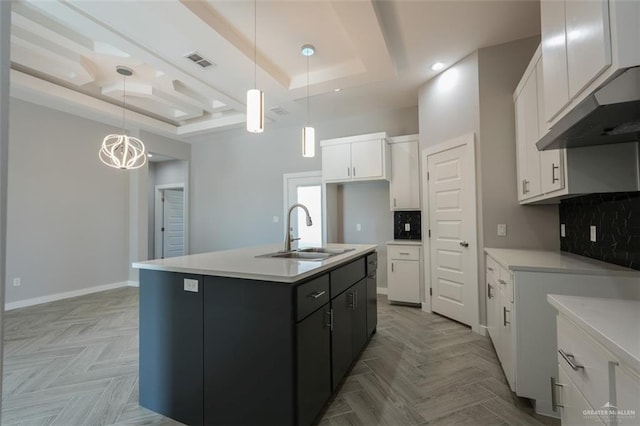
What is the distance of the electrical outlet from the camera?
1.68 metres

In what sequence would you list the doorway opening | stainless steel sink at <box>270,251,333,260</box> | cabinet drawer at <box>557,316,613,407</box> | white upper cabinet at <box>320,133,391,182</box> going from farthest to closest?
the doorway opening
white upper cabinet at <box>320,133,391,182</box>
stainless steel sink at <box>270,251,333,260</box>
cabinet drawer at <box>557,316,613,407</box>

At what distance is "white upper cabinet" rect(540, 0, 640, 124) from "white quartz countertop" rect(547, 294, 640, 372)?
80 centimetres

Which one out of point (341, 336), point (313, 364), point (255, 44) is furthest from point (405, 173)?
point (313, 364)

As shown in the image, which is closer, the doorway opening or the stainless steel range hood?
the stainless steel range hood

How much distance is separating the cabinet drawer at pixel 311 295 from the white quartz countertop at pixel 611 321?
41.9 inches

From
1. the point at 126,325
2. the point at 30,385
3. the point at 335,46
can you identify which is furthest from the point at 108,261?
the point at 335,46

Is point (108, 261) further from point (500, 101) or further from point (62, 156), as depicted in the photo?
point (500, 101)

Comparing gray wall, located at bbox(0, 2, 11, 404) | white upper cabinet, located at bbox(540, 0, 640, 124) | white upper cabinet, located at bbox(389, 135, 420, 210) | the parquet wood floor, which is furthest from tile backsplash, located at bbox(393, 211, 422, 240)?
gray wall, located at bbox(0, 2, 11, 404)

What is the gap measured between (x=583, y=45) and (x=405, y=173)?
302 cm

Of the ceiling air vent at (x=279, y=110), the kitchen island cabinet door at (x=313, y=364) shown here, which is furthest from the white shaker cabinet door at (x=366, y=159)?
the kitchen island cabinet door at (x=313, y=364)

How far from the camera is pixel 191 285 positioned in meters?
1.70

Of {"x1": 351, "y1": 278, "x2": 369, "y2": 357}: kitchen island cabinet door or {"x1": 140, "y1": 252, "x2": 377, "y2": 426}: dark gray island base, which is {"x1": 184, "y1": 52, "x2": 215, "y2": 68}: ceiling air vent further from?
{"x1": 351, "y1": 278, "x2": 369, "y2": 357}: kitchen island cabinet door

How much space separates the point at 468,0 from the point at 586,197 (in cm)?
186

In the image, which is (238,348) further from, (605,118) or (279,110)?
(279,110)
